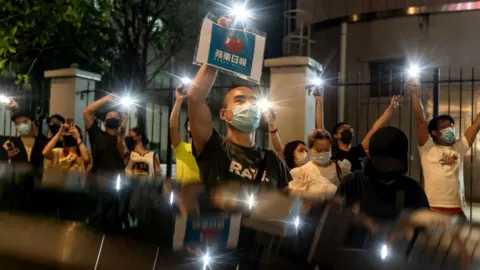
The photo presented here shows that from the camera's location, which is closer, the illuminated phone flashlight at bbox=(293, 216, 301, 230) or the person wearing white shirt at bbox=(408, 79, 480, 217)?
the illuminated phone flashlight at bbox=(293, 216, 301, 230)

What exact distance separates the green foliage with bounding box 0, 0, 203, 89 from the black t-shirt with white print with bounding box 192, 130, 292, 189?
609 cm

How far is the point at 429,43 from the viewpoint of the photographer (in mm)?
9414

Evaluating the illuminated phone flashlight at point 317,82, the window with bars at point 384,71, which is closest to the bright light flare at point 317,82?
the illuminated phone flashlight at point 317,82

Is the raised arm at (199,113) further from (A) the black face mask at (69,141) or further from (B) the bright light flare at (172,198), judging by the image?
(A) the black face mask at (69,141)

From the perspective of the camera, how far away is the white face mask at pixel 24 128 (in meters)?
6.25

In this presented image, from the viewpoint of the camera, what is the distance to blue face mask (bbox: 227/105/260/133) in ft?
10.4

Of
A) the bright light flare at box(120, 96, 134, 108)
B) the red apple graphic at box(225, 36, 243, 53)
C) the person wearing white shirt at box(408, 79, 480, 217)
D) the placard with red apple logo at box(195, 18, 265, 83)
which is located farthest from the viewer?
the bright light flare at box(120, 96, 134, 108)

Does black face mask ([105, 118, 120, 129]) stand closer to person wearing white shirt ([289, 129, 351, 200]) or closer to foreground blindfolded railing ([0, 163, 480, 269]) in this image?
person wearing white shirt ([289, 129, 351, 200])

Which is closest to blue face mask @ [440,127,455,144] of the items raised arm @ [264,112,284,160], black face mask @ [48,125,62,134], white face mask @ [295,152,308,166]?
white face mask @ [295,152,308,166]

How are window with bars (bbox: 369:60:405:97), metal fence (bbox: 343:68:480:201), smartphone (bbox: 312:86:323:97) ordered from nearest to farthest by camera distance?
1. smartphone (bbox: 312:86:323:97)
2. metal fence (bbox: 343:68:480:201)
3. window with bars (bbox: 369:60:405:97)

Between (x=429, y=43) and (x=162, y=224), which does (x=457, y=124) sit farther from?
(x=162, y=224)

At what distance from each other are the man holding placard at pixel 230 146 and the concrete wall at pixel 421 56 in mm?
5671

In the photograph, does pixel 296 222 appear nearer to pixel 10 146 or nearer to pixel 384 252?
pixel 384 252

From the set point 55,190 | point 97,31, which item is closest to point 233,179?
point 55,190
